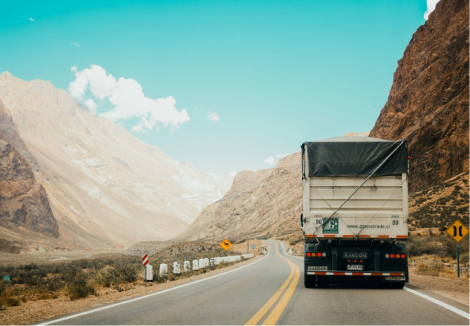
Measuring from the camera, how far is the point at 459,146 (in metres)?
47.5

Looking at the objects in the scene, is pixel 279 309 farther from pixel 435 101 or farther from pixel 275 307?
pixel 435 101

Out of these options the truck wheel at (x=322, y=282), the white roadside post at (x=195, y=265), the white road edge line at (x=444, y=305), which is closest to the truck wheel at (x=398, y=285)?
the white road edge line at (x=444, y=305)

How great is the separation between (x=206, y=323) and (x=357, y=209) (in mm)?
6393

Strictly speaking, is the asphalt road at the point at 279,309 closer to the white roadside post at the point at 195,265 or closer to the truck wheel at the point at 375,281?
the truck wheel at the point at 375,281

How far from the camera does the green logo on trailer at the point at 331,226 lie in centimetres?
1289

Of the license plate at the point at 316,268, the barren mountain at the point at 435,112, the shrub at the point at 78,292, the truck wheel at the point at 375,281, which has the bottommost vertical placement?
the shrub at the point at 78,292

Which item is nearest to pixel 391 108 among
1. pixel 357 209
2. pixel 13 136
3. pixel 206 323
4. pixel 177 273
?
pixel 177 273

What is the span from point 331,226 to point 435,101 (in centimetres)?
4860

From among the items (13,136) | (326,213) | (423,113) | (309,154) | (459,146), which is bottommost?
(326,213)

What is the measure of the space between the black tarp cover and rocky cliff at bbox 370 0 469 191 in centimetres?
3750

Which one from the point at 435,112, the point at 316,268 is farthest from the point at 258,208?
the point at 316,268

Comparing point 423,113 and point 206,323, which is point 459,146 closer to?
point 423,113

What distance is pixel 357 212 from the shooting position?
42.5 ft

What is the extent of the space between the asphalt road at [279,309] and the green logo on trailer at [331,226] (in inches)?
64.8
